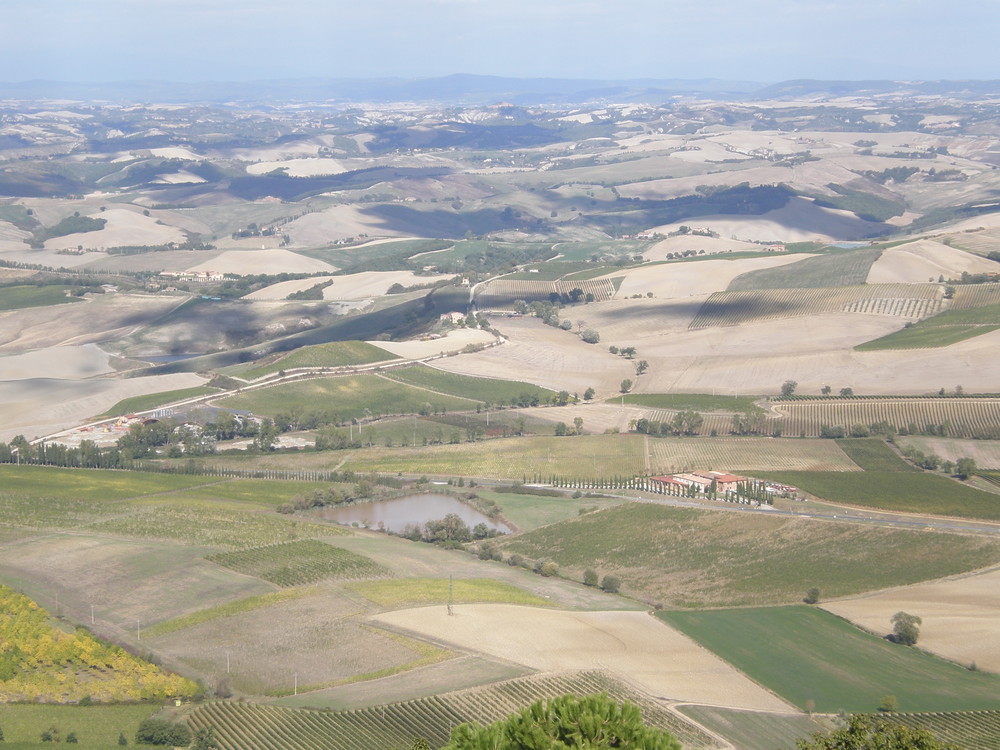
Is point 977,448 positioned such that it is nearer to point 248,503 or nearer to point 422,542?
point 422,542

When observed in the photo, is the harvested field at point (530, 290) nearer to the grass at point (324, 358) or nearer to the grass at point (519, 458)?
the grass at point (324, 358)

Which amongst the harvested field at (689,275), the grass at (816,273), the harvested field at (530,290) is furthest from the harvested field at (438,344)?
the grass at (816,273)

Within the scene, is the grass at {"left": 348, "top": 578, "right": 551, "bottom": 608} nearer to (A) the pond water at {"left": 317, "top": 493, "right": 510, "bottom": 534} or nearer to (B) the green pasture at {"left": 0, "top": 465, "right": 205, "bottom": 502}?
(A) the pond water at {"left": 317, "top": 493, "right": 510, "bottom": 534}

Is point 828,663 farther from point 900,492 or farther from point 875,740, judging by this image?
point 900,492

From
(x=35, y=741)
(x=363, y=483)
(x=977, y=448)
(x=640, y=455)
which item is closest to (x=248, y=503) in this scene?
(x=363, y=483)

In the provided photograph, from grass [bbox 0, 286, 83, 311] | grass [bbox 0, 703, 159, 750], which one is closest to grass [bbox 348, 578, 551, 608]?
grass [bbox 0, 703, 159, 750]

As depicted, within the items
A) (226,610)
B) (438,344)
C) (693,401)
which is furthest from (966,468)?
(438,344)
